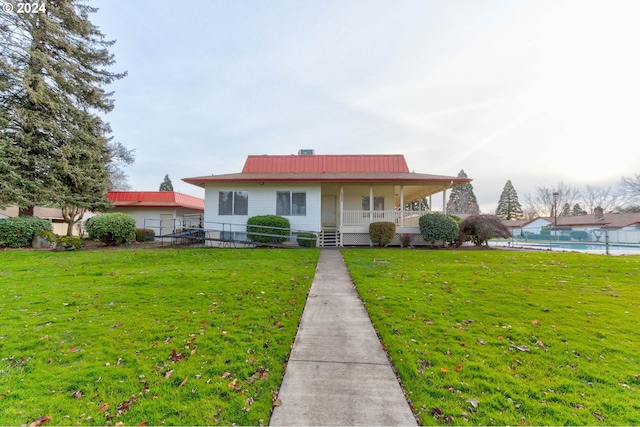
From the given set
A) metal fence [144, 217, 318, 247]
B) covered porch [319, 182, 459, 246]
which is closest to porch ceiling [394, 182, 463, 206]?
covered porch [319, 182, 459, 246]

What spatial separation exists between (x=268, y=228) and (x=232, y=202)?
3033 millimetres

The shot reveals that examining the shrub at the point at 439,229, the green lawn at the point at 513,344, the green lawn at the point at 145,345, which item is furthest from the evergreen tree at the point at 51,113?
the shrub at the point at 439,229

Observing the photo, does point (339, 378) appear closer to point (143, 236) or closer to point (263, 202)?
point (263, 202)

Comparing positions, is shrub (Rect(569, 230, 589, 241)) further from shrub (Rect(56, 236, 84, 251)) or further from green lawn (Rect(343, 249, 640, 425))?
shrub (Rect(56, 236, 84, 251))

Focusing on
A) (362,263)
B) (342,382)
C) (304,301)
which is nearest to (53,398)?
(342,382)

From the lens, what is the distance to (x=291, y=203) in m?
14.5

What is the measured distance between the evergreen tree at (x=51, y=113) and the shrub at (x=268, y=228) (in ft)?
34.2

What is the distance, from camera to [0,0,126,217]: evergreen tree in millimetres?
13656

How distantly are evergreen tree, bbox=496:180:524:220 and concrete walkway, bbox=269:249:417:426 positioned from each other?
62916 millimetres

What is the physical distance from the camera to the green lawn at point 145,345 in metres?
2.40

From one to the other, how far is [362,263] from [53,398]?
7.74 meters

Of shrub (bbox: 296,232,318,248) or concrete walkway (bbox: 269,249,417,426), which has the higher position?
shrub (bbox: 296,232,318,248)

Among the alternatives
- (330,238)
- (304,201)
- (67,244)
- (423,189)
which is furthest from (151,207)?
(423,189)

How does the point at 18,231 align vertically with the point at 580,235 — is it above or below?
above
